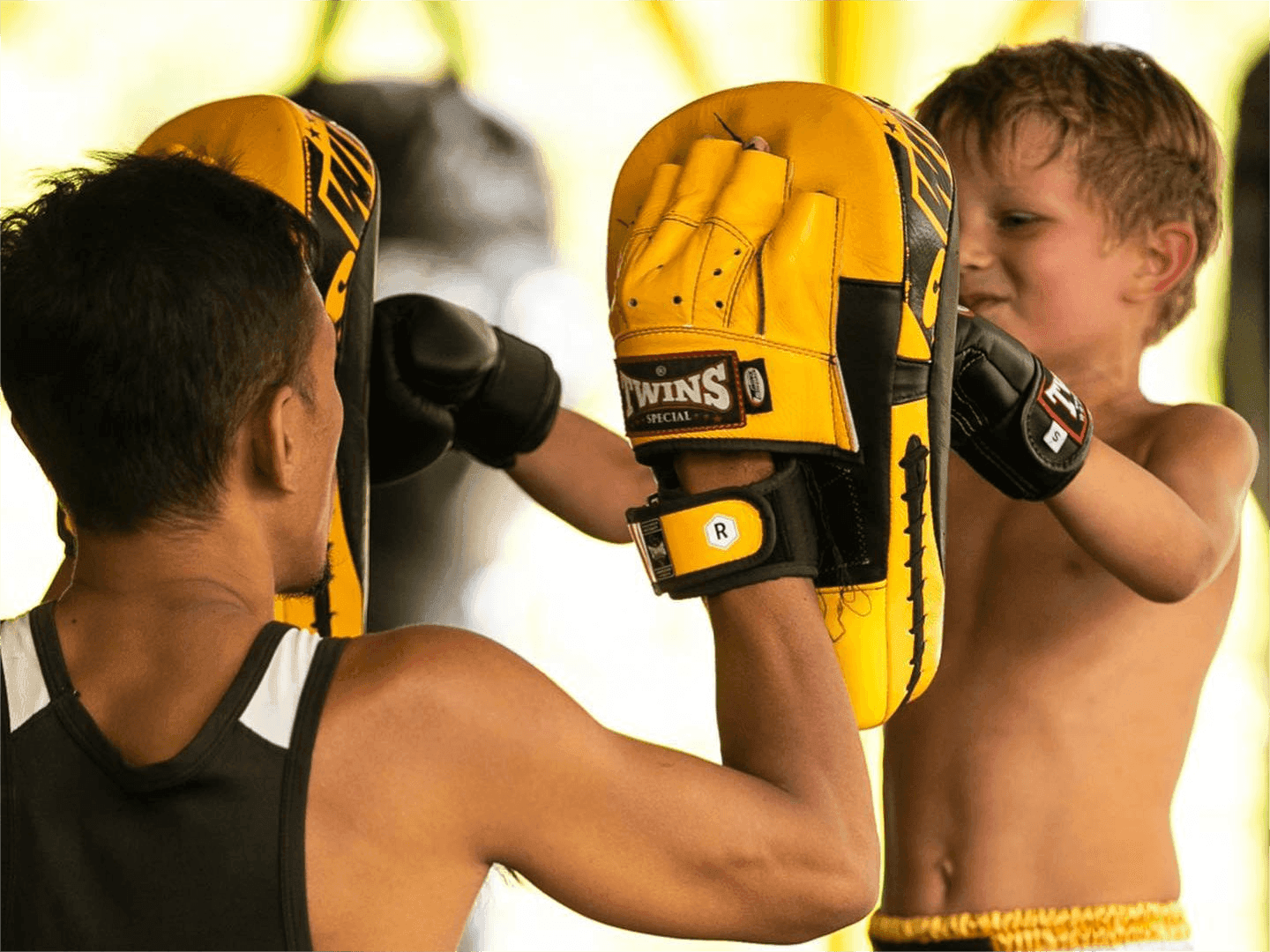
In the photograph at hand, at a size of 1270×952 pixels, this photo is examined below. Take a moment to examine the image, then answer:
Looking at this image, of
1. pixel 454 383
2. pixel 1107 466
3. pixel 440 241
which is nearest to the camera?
pixel 1107 466

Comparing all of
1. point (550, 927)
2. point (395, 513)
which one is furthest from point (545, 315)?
point (550, 927)

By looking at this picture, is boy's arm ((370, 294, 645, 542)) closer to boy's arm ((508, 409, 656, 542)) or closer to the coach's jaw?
boy's arm ((508, 409, 656, 542))

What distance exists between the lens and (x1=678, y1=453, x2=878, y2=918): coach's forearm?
0.74m

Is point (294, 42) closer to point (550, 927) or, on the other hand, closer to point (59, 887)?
point (550, 927)

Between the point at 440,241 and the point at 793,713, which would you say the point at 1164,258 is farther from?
the point at 440,241

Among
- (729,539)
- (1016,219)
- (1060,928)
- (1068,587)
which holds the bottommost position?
(1060,928)

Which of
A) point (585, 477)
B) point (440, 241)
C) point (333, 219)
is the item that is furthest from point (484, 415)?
point (440, 241)

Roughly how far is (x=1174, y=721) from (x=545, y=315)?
1016mm

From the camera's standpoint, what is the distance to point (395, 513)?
1964 millimetres

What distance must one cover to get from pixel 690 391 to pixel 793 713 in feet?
0.63

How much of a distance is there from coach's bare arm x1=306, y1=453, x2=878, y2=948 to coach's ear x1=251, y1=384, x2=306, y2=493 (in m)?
0.10

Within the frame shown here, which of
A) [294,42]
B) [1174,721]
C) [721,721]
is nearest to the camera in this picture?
[721,721]

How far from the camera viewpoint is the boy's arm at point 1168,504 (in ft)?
3.73

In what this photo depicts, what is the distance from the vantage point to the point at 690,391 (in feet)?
2.78
